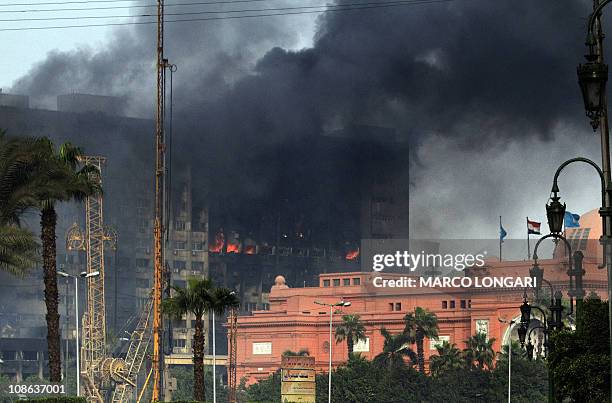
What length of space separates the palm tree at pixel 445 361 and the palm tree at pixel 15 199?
130 m

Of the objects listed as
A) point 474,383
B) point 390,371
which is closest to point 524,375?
point 474,383

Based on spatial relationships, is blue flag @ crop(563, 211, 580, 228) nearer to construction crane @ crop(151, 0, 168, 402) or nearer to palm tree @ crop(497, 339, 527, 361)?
construction crane @ crop(151, 0, 168, 402)

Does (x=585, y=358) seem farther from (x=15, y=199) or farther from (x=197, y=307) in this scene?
(x=197, y=307)

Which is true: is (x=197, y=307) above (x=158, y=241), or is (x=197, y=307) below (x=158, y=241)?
below

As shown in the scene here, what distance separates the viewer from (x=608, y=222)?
80.4 feet

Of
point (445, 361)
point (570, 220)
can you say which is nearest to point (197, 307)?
point (570, 220)

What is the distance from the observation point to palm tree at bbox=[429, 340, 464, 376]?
19175 cm

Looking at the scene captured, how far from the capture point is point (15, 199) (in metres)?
64.7

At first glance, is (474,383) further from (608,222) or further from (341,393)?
(608,222)

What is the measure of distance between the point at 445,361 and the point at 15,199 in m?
133

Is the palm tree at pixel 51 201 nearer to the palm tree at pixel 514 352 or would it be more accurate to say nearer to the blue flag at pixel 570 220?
the blue flag at pixel 570 220

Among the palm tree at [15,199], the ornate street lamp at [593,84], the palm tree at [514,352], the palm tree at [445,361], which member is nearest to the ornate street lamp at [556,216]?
the ornate street lamp at [593,84]

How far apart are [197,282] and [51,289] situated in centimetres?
1809

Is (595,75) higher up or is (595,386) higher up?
(595,75)
